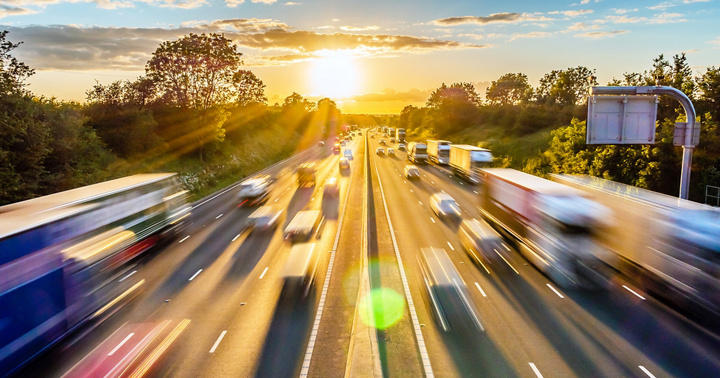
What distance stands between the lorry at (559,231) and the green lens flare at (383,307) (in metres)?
6.70

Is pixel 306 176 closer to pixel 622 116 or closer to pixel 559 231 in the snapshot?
pixel 622 116

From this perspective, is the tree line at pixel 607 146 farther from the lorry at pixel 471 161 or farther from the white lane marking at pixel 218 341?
the white lane marking at pixel 218 341

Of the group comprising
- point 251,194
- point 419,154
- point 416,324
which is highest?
point 419,154

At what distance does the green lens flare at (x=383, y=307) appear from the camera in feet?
47.0

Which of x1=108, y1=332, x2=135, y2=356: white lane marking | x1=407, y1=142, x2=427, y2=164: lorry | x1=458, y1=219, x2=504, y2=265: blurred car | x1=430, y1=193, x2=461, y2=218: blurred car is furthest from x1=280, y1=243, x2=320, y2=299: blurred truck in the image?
x1=407, y1=142, x2=427, y2=164: lorry

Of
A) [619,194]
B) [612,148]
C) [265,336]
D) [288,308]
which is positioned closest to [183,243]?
[288,308]

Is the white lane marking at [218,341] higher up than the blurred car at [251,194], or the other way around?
the blurred car at [251,194]

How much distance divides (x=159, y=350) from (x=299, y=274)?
5.76 m

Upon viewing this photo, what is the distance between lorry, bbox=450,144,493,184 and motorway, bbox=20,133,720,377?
2424 centimetres

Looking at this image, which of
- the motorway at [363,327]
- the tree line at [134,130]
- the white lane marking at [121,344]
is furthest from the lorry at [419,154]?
the white lane marking at [121,344]

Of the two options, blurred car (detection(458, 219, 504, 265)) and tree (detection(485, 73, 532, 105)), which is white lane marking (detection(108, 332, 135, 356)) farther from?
tree (detection(485, 73, 532, 105))

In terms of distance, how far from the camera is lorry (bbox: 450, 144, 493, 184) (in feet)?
151

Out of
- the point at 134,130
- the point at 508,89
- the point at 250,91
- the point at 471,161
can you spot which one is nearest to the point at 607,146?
the point at 471,161

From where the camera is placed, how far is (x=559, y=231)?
17875 mm
